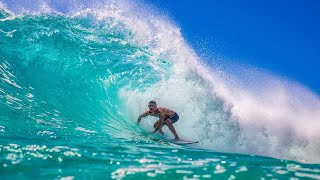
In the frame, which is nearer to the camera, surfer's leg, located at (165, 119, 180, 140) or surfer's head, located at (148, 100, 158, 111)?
surfer's leg, located at (165, 119, 180, 140)

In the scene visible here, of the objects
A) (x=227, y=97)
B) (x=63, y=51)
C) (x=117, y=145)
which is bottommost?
(x=117, y=145)

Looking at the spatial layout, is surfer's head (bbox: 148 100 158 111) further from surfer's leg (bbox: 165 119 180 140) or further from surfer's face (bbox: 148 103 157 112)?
surfer's leg (bbox: 165 119 180 140)

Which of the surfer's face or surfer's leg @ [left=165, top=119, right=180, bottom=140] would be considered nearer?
surfer's leg @ [left=165, top=119, right=180, bottom=140]

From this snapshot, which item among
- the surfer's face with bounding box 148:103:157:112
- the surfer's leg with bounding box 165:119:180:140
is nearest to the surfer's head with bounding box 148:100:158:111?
the surfer's face with bounding box 148:103:157:112

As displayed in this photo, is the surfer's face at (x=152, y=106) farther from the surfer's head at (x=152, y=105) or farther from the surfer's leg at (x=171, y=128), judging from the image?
the surfer's leg at (x=171, y=128)

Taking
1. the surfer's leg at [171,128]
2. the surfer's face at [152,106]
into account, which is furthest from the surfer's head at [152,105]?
the surfer's leg at [171,128]

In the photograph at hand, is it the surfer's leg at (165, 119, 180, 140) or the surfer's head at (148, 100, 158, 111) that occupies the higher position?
the surfer's head at (148, 100, 158, 111)

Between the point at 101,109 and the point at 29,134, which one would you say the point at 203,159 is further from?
the point at 101,109

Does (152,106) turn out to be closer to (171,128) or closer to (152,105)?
(152,105)

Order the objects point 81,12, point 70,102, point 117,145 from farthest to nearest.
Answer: point 81,12 < point 70,102 < point 117,145

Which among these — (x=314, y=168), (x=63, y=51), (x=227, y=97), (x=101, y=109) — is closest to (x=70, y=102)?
(x=101, y=109)

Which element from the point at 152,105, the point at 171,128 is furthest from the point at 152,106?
the point at 171,128

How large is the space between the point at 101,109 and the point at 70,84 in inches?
→ 81.7

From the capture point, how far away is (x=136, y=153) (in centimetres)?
598
